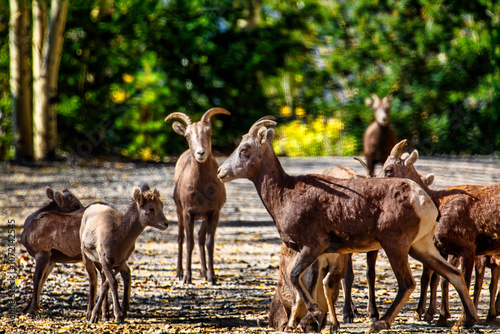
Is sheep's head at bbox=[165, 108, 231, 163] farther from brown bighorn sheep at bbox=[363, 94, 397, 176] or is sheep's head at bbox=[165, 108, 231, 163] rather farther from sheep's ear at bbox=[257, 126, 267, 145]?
brown bighorn sheep at bbox=[363, 94, 397, 176]

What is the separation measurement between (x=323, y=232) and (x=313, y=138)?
21409 mm

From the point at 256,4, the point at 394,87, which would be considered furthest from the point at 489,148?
the point at 256,4

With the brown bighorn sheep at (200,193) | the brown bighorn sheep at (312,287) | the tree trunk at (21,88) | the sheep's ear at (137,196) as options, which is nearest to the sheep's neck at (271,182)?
the brown bighorn sheep at (312,287)

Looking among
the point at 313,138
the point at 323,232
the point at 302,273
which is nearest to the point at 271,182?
the point at 323,232

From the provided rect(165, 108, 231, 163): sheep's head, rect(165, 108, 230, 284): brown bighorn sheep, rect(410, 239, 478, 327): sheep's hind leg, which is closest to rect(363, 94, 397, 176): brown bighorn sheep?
rect(165, 108, 230, 284): brown bighorn sheep

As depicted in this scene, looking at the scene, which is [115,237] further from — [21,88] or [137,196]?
[21,88]

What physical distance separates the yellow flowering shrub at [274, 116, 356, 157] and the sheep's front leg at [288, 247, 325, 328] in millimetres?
20486

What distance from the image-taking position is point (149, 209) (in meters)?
6.96

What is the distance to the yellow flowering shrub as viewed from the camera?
88.7ft

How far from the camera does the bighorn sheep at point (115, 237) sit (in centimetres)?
677

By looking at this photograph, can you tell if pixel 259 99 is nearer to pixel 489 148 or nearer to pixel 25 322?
pixel 489 148

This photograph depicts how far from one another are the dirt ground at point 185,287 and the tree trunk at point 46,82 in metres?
4.56

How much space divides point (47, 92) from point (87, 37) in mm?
5969

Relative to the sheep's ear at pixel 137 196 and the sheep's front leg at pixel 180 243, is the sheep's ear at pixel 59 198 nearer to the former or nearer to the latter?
the sheep's ear at pixel 137 196
